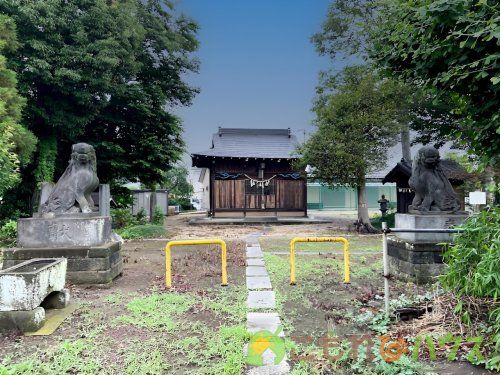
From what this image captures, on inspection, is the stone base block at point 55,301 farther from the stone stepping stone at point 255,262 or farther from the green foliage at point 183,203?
the green foliage at point 183,203

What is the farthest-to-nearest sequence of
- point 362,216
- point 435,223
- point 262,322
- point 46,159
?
point 362,216
point 46,159
point 435,223
point 262,322

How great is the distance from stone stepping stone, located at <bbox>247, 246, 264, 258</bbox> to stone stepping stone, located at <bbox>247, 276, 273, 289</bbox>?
2.04 meters

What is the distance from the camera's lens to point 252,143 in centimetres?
2109

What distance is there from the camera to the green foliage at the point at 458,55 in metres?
2.74

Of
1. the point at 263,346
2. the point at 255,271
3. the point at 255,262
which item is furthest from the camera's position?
the point at 255,262

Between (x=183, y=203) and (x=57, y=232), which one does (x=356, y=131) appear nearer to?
(x=57, y=232)

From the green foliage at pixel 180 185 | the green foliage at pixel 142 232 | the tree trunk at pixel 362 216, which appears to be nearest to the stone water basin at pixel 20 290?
the green foliage at pixel 142 232

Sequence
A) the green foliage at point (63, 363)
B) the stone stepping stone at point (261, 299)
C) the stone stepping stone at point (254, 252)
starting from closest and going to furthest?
the green foliage at point (63, 363) < the stone stepping stone at point (261, 299) < the stone stepping stone at point (254, 252)

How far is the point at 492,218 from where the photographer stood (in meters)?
3.45

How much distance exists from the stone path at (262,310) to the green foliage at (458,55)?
2.65m

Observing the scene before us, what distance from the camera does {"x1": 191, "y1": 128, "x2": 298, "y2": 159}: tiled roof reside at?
737 inches

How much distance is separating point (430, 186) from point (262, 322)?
374 centimetres

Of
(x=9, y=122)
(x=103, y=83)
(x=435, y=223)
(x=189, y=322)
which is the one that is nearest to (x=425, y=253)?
(x=435, y=223)

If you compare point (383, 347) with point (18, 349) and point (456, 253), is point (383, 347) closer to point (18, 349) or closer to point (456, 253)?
point (456, 253)
